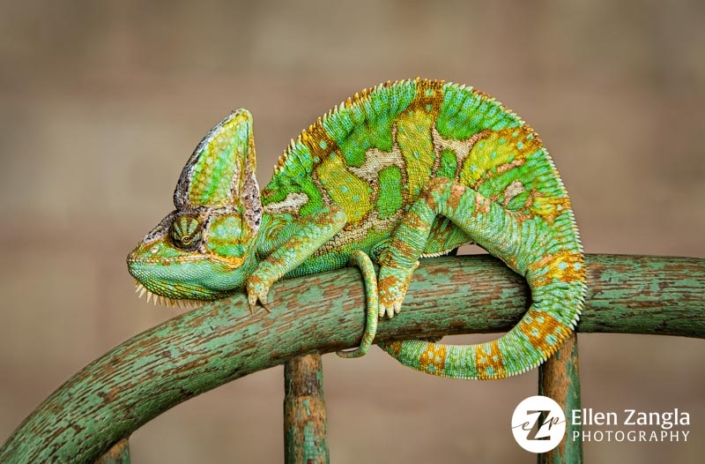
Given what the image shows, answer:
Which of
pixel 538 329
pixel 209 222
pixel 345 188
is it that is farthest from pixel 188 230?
pixel 538 329

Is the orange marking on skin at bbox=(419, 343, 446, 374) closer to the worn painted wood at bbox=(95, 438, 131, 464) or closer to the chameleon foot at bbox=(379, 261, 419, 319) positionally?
the chameleon foot at bbox=(379, 261, 419, 319)

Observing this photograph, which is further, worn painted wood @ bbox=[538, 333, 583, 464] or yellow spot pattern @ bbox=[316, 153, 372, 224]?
yellow spot pattern @ bbox=[316, 153, 372, 224]

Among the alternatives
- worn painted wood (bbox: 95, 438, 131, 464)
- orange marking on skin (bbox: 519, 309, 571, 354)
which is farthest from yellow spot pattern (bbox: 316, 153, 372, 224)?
worn painted wood (bbox: 95, 438, 131, 464)

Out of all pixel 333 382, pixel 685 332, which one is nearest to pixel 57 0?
pixel 333 382

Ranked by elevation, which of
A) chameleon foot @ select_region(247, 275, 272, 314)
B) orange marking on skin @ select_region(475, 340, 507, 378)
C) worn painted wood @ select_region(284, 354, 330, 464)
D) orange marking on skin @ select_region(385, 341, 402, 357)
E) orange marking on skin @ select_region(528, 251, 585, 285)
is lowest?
worn painted wood @ select_region(284, 354, 330, 464)

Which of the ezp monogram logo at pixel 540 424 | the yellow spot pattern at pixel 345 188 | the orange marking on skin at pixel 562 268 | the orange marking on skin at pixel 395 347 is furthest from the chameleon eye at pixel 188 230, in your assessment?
the ezp monogram logo at pixel 540 424

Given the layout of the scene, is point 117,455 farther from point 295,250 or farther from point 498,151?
point 498,151

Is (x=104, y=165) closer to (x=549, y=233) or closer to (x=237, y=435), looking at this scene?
(x=237, y=435)
